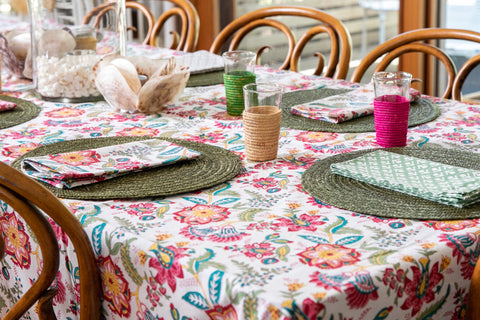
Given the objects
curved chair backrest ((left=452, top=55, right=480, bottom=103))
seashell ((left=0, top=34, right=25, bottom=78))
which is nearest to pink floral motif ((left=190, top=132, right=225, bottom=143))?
curved chair backrest ((left=452, top=55, right=480, bottom=103))

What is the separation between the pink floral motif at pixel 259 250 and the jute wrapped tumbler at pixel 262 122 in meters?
0.36

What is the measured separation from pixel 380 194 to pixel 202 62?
1118 mm

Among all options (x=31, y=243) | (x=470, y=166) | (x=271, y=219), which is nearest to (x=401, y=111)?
(x=470, y=166)

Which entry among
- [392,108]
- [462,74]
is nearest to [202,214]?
[392,108]

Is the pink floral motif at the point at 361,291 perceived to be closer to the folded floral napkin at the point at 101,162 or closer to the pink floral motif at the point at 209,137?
the folded floral napkin at the point at 101,162

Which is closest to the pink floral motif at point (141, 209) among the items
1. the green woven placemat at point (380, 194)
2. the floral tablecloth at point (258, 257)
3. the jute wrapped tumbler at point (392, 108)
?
the floral tablecloth at point (258, 257)

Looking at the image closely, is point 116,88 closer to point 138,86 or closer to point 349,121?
point 138,86

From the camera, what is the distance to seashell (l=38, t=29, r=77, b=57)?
5.57ft

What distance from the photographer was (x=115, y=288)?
94cm

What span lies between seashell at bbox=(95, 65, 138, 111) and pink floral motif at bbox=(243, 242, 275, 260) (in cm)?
76

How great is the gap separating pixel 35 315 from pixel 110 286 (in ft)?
0.86

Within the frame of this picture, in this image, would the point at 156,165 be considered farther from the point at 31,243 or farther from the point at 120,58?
the point at 120,58

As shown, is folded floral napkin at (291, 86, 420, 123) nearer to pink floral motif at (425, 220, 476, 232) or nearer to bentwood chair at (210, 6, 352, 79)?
bentwood chair at (210, 6, 352, 79)

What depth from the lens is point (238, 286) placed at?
0.77 metres
